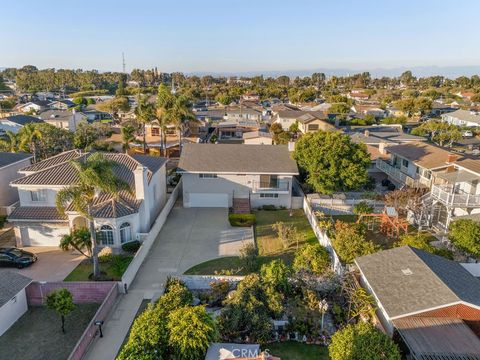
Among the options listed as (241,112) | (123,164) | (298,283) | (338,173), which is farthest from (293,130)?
(298,283)

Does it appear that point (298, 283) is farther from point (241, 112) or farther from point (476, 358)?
point (241, 112)

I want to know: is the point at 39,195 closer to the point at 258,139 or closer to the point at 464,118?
the point at 258,139

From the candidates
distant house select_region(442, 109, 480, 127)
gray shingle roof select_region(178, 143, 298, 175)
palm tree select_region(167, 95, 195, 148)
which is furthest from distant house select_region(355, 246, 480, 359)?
distant house select_region(442, 109, 480, 127)

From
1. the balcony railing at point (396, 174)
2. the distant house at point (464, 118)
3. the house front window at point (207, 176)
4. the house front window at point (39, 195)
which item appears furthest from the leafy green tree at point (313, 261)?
the distant house at point (464, 118)

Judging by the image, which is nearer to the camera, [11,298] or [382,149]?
[11,298]

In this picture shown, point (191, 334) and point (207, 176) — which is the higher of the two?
point (207, 176)

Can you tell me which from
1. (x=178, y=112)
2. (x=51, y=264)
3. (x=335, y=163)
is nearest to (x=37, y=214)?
(x=51, y=264)

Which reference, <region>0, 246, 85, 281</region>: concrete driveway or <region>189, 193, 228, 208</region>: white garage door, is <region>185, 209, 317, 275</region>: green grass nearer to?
<region>189, 193, 228, 208</region>: white garage door

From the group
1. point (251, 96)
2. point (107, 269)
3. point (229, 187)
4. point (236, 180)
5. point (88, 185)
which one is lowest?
point (107, 269)
